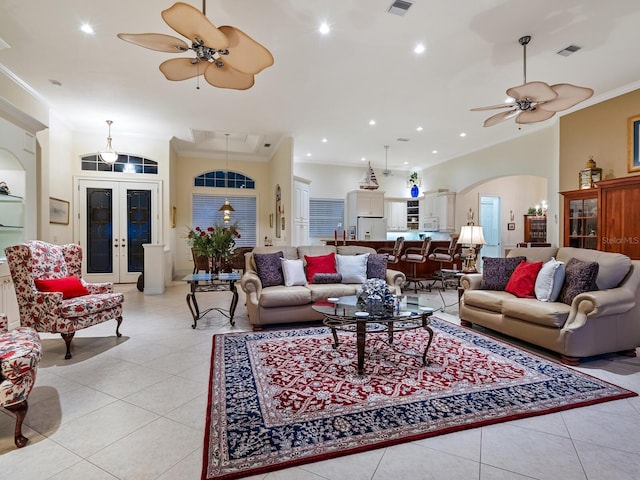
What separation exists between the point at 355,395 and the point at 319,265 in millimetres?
2283

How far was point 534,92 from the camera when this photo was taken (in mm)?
3445

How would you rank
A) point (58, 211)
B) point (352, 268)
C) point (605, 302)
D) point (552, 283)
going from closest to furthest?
point (605, 302) < point (552, 283) < point (352, 268) < point (58, 211)

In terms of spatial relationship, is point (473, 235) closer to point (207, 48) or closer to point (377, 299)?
point (377, 299)

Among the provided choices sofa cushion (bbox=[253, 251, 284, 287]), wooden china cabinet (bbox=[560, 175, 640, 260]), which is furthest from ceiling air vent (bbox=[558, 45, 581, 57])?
sofa cushion (bbox=[253, 251, 284, 287])

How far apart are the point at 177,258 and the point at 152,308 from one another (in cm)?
370

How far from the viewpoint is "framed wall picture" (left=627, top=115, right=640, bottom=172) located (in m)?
4.63

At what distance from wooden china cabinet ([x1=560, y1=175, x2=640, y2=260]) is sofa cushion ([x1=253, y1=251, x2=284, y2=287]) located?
467cm

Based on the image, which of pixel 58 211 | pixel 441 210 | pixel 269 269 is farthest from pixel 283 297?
pixel 441 210

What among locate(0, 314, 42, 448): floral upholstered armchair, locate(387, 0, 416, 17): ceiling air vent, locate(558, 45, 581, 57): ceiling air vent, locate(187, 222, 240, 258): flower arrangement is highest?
locate(558, 45, 581, 57): ceiling air vent

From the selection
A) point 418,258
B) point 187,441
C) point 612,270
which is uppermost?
point 612,270

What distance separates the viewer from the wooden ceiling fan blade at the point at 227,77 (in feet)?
9.47

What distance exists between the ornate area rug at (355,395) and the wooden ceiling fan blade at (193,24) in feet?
8.13

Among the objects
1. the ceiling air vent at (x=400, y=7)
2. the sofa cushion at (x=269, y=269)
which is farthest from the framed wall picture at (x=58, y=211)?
the ceiling air vent at (x=400, y=7)

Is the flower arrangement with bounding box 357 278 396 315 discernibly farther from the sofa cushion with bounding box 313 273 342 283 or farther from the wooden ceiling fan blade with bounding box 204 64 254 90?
the wooden ceiling fan blade with bounding box 204 64 254 90
